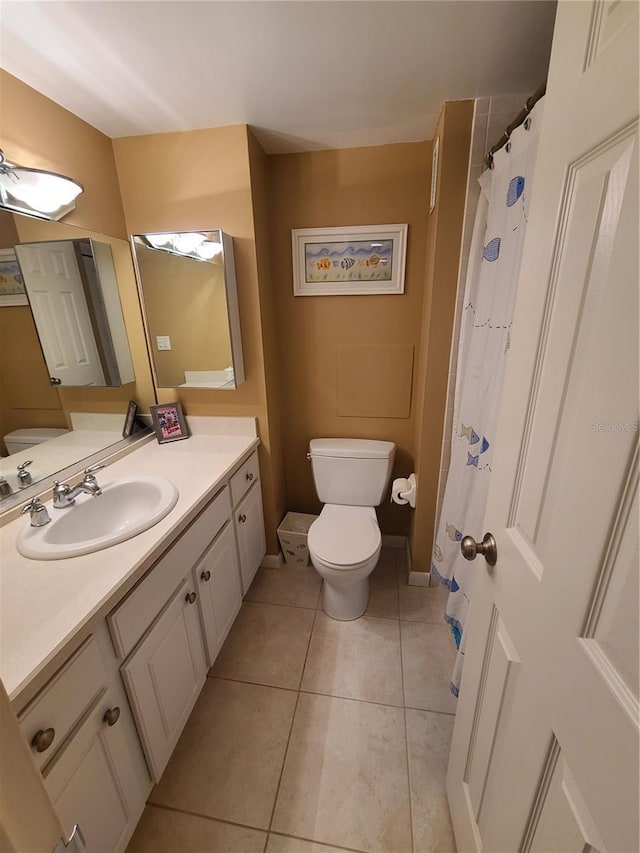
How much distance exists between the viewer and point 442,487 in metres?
1.71

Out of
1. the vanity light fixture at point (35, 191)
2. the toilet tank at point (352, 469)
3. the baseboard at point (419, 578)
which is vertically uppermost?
the vanity light fixture at point (35, 191)

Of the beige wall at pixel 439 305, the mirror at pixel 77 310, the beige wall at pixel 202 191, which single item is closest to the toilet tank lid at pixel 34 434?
the mirror at pixel 77 310

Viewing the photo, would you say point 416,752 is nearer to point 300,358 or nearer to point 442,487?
point 442,487

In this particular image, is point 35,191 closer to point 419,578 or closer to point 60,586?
point 60,586

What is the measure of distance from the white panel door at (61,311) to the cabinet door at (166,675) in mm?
933

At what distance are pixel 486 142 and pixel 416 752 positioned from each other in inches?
87.9

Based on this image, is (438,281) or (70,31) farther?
(438,281)

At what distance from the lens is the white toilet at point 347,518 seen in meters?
1.55

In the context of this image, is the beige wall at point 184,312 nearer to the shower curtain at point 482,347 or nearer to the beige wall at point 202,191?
the beige wall at point 202,191

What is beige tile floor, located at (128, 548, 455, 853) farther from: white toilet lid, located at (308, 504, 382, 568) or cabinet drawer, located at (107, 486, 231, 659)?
→ cabinet drawer, located at (107, 486, 231, 659)

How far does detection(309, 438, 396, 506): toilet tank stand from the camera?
1.86 meters

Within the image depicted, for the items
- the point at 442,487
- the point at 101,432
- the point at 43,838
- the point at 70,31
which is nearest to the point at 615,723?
the point at 43,838

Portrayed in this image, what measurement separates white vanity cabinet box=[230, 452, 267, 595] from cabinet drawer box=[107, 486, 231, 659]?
19 centimetres

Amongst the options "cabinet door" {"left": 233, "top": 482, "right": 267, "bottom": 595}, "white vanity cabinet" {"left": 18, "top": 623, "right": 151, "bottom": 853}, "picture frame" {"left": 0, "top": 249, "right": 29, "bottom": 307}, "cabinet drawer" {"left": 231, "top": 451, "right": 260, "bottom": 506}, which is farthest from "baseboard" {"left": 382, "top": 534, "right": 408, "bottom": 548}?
"picture frame" {"left": 0, "top": 249, "right": 29, "bottom": 307}
